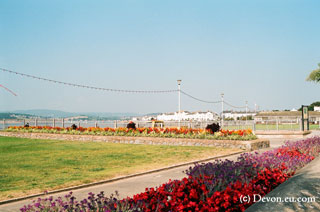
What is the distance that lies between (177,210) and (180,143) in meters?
15.0

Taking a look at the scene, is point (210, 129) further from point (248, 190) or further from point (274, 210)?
point (274, 210)

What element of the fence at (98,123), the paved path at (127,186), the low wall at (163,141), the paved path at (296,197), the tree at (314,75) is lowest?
the paved path at (127,186)

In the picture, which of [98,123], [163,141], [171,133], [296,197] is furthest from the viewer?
[98,123]

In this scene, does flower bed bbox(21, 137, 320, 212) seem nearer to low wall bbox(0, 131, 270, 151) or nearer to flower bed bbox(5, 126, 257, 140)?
low wall bbox(0, 131, 270, 151)

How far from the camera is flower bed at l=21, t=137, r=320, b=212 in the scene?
14.9ft

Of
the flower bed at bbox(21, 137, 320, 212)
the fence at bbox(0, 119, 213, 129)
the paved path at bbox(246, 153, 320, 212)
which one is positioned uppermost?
the fence at bbox(0, 119, 213, 129)

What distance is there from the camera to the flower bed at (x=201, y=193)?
455 centimetres

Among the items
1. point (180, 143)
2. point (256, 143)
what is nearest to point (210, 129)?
point (180, 143)

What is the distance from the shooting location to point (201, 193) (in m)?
5.35

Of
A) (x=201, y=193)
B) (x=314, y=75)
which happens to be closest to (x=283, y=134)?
(x=314, y=75)

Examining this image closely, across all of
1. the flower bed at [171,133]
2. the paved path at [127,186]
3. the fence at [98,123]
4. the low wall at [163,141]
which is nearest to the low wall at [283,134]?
the fence at [98,123]

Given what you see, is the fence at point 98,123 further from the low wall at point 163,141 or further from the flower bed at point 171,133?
the low wall at point 163,141

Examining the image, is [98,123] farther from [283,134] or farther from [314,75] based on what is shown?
[314,75]

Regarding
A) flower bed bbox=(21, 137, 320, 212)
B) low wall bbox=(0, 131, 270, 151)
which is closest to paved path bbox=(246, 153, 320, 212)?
flower bed bbox=(21, 137, 320, 212)
